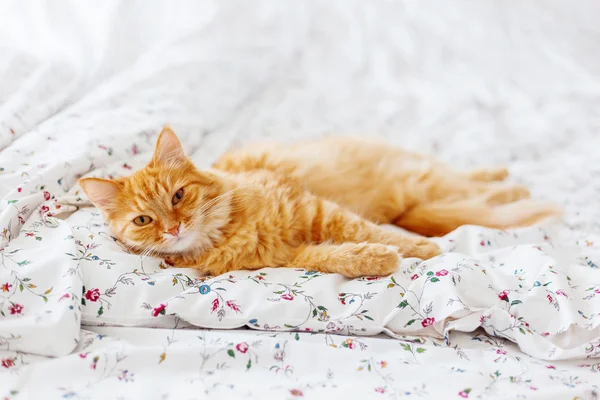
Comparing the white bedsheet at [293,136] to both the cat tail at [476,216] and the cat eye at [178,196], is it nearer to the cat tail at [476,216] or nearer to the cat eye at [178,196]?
the cat tail at [476,216]

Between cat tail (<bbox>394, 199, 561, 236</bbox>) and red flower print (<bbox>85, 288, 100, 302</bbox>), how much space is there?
1219 mm

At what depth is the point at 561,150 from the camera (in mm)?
2504

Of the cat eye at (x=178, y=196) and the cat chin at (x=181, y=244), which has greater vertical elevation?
the cat eye at (x=178, y=196)

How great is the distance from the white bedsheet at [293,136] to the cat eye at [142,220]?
0.11 m

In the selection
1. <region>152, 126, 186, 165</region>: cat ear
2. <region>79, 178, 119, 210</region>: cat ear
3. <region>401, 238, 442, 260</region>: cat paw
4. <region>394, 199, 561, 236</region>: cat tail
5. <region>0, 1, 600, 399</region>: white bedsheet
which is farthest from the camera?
<region>394, 199, 561, 236</region>: cat tail

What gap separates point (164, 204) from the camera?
165cm

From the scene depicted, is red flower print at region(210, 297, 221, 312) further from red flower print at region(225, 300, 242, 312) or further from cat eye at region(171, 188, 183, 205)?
cat eye at region(171, 188, 183, 205)

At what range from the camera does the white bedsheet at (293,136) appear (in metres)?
1.34

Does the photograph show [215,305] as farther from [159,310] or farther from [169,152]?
[169,152]

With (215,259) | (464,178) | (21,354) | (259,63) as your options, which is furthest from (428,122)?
(21,354)

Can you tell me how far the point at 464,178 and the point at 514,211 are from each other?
33 centimetres

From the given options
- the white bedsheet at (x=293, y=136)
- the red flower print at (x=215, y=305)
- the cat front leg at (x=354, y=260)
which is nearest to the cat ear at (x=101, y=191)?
the white bedsheet at (x=293, y=136)

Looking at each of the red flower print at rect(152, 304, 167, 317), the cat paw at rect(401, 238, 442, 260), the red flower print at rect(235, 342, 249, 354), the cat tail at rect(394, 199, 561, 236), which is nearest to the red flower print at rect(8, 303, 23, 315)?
the red flower print at rect(152, 304, 167, 317)

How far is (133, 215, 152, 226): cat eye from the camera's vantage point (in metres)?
1.66
